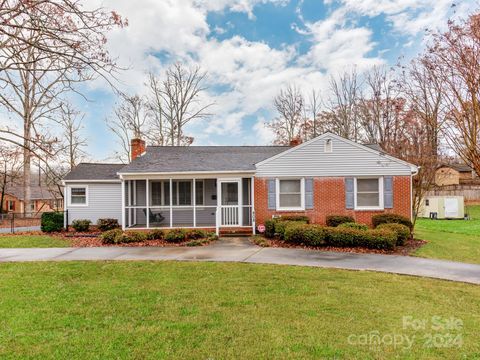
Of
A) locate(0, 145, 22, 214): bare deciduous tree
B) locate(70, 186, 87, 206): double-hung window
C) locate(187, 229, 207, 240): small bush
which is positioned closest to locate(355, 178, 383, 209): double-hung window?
locate(187, 229, 207, 240): small bush

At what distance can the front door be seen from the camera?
14516 millimetres

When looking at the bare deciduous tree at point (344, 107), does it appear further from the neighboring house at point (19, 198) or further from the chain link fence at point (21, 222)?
the neighboring house at point (19, 198)

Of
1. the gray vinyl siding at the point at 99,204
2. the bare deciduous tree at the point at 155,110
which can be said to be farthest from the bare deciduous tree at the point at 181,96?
the gray vinyl siding at the point at 99,204

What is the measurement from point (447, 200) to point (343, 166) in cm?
1458

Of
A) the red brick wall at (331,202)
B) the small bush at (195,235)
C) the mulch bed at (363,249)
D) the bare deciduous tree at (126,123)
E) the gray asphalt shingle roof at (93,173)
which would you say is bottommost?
the mulch bed at (363,249)

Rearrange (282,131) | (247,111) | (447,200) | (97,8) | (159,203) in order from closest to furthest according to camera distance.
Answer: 1. (97,8)
2. (159,203)
3. (447,200)
4. (247,111)
5. (282,131)

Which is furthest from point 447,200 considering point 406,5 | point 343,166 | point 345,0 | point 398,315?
point 398,315

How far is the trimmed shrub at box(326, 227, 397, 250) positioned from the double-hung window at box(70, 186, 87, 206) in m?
13.6

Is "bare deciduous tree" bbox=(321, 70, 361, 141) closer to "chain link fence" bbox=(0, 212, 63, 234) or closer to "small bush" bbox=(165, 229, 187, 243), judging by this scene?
"small bush" bbox=(165, 229, 187, 243)

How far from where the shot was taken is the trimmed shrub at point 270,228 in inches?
516

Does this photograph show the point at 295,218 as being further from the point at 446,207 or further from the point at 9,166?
the point at 9,166

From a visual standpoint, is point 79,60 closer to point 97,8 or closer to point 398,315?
point 97,8

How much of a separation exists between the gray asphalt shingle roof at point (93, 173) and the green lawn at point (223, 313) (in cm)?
1043

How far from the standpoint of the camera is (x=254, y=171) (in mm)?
14250
